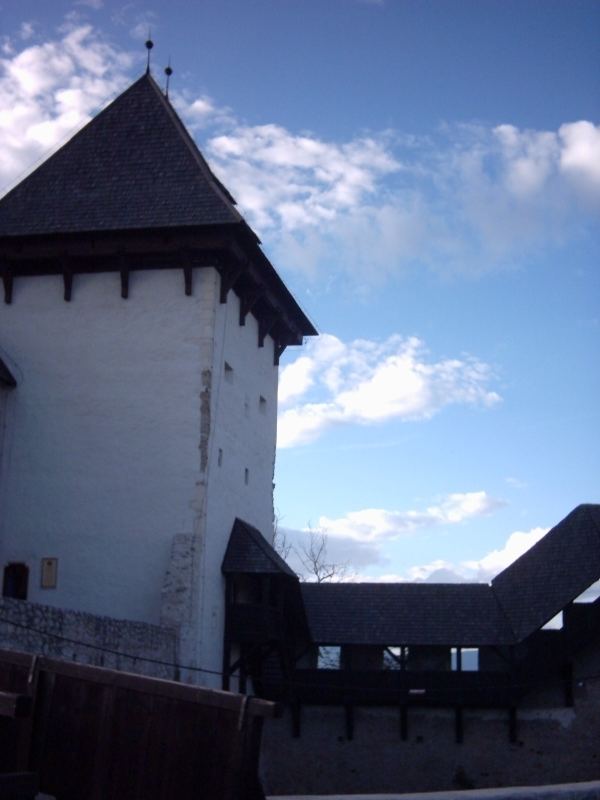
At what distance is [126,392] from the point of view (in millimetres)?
18000

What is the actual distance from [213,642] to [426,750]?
5155 mm

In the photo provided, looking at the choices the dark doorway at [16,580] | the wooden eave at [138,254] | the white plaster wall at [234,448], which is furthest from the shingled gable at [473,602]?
the wooden eave at [138,254]

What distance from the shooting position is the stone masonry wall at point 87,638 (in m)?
11.8

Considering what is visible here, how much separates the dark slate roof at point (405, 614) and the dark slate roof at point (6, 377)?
7.58 metres

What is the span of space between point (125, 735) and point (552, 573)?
49.7 ft

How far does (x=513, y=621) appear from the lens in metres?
20.3

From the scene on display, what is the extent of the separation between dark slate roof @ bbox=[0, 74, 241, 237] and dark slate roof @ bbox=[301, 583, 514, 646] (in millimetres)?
8467

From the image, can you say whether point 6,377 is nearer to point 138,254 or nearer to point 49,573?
point 138,254

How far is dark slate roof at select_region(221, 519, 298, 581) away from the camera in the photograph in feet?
59.6

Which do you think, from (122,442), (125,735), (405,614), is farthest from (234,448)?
(125,735)

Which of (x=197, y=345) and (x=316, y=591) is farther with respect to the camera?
(x=316, y=591)

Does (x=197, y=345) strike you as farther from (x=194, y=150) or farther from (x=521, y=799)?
(x=521, y=799)

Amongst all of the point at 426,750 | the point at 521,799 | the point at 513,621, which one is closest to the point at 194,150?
the point at 513,621

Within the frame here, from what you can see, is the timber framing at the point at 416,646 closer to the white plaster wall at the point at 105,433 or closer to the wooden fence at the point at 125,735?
the white plaster wall at the point at 105,433
